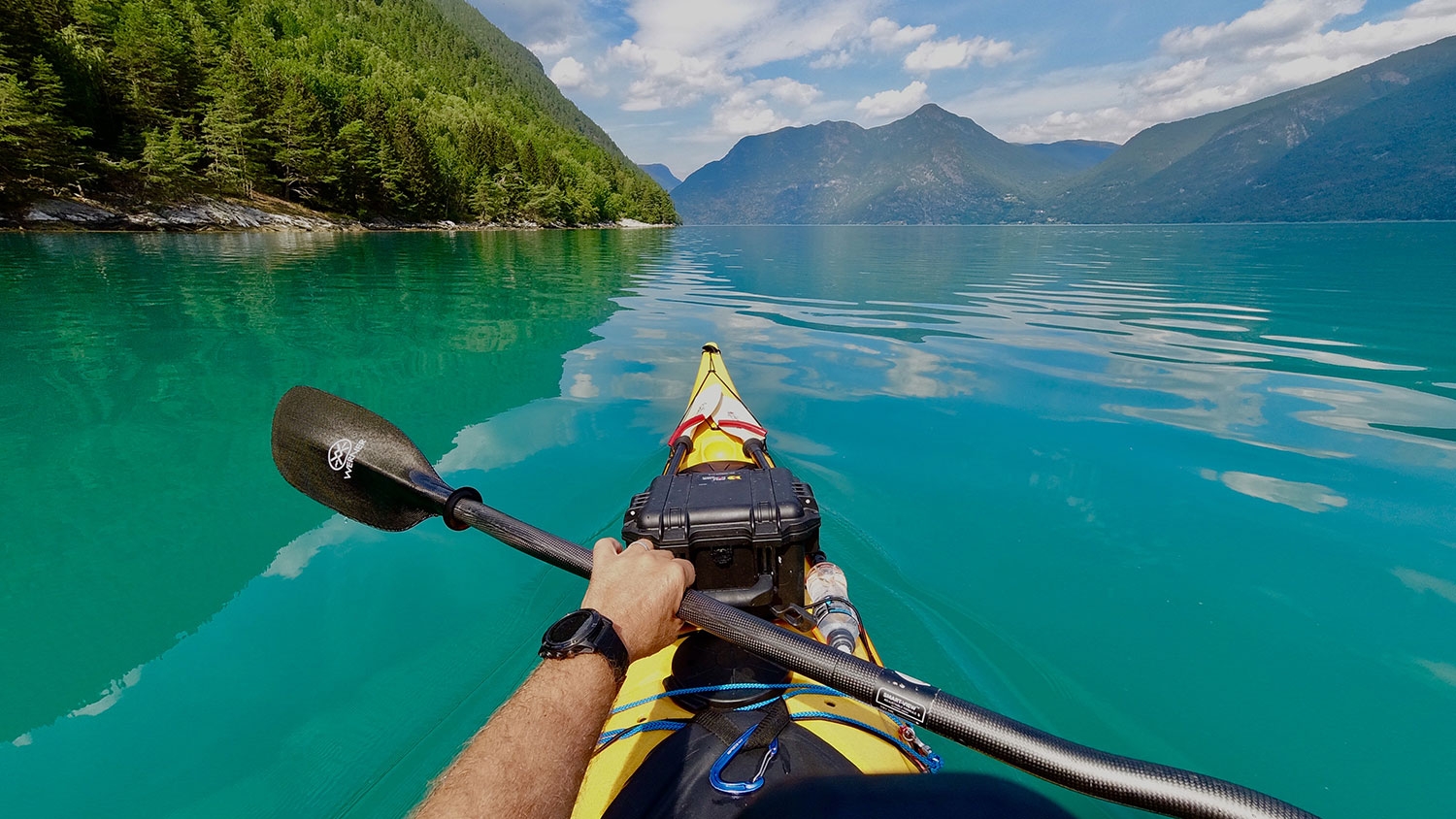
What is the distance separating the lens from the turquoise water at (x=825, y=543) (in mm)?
3131

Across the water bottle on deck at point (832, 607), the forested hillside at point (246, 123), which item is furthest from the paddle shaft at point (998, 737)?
the forested hillside at point (246, 123)

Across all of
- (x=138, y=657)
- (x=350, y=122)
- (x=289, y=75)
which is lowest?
(x=138, y=657)

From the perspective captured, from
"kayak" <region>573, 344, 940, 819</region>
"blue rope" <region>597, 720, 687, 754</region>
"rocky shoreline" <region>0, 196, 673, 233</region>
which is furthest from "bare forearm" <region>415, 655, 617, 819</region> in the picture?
"rocky shoreline" <region>0, 196, 673, 233</region>

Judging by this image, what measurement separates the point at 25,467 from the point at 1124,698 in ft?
31.6

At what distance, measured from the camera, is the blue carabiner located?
5.74 feet

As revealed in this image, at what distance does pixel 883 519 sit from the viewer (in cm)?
550

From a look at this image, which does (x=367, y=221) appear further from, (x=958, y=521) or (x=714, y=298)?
(x=958, y=521)

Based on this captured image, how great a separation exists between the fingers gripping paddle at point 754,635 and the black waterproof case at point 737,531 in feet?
1.53

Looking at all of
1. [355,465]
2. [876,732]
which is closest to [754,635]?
[876,732]

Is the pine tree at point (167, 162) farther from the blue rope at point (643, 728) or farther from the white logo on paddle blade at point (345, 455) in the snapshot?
the blue rope at point (643, 728)

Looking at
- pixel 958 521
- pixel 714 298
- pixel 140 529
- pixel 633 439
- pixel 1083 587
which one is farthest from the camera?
pixel 714 298

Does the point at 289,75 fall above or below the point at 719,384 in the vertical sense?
above

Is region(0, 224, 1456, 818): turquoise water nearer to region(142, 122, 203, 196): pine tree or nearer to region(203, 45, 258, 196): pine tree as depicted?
region(142, 122, 203, 196): pine tree

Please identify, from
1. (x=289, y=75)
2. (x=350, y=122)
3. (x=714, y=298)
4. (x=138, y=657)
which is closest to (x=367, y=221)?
(x=350, y=122)
